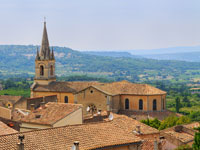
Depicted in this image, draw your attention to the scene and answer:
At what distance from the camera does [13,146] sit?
20.9m

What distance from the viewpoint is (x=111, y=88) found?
63938mm

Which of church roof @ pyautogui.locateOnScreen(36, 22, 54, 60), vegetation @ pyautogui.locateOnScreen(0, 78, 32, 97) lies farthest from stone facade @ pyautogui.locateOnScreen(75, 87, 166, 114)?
vegetation @ pyautogui.locateOnScreen(0, 78, 32, 97)

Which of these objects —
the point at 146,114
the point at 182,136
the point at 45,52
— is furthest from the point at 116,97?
the point at 182,136

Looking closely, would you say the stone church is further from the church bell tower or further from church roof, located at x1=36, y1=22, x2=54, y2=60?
church roof, located at x1=36, y1=22, x2=54, y2=60

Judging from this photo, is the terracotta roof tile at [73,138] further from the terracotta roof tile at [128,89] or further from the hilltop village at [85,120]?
the terracotta roof tile at [128,89]

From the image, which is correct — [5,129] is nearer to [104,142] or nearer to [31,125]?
[31,125]

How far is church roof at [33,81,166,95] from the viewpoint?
205 feet

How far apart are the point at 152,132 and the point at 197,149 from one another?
898 centimetres

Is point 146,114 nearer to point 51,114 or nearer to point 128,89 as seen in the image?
point 128,89

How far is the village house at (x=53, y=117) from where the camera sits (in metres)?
33.2

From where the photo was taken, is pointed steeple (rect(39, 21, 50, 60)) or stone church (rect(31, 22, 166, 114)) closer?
stone church (rect(31, 22, 166, 114))

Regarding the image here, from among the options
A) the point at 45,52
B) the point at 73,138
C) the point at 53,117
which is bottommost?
the point at 53,117

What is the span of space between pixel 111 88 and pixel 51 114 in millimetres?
29578

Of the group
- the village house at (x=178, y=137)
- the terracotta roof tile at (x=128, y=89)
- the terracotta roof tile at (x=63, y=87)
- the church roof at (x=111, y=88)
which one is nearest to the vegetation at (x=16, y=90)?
the terracotta roof tile at (x=63, y=87)
